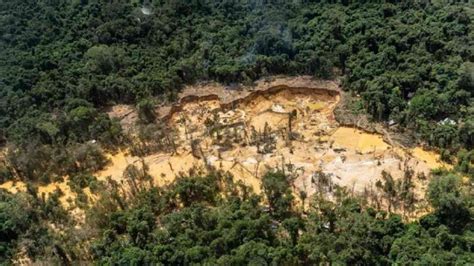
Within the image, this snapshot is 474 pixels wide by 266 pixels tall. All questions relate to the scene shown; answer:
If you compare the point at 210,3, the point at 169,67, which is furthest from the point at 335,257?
the point at 210,3

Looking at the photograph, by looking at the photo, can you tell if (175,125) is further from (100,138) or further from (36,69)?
(36,69)

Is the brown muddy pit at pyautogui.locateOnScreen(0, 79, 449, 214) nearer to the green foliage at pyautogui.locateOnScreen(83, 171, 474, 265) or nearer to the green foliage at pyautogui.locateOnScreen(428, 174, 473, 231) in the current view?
the green foliage at pyautogui.locateOnScreen(428, 174, 473, 231)

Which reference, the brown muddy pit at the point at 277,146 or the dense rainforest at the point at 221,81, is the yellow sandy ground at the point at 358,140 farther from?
the dense rainforest at the point at 221,81

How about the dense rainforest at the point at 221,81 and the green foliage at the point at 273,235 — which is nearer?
the green foliage at the point at 273,235

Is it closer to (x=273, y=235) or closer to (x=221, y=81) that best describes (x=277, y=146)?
(x=221, y=81)

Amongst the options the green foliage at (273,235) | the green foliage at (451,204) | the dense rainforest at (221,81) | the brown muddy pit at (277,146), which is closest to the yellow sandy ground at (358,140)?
the brown muddy pit at (277,146)

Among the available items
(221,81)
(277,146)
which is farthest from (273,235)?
(221,81)
